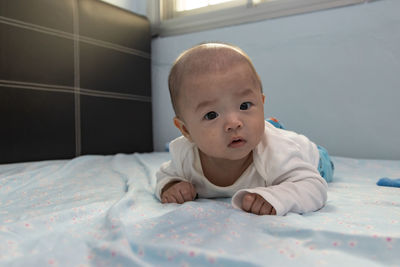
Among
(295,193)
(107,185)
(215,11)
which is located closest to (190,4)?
(215,11)

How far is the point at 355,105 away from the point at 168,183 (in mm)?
1212

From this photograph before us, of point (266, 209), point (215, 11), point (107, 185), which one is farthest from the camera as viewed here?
point (215, 11)

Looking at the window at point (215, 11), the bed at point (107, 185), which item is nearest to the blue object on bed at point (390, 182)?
the bed at point (107, 185)

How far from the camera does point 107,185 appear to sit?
1.12 meters

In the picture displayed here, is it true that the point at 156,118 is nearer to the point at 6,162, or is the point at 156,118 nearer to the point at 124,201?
the point at 6,162

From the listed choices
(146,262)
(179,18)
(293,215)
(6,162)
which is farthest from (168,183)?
(179,18)

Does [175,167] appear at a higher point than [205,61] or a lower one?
lower

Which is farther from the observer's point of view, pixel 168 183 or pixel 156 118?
pixel 156 118

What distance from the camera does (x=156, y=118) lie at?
8.28 ft

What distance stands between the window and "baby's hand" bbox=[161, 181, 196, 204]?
1.44m

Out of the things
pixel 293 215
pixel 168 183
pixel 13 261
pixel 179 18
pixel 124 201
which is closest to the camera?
pixel 13 261

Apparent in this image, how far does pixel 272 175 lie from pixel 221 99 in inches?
9.3

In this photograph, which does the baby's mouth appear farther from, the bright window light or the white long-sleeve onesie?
the bright window light

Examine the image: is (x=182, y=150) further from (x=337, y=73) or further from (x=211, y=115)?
(x=337, y=73)
